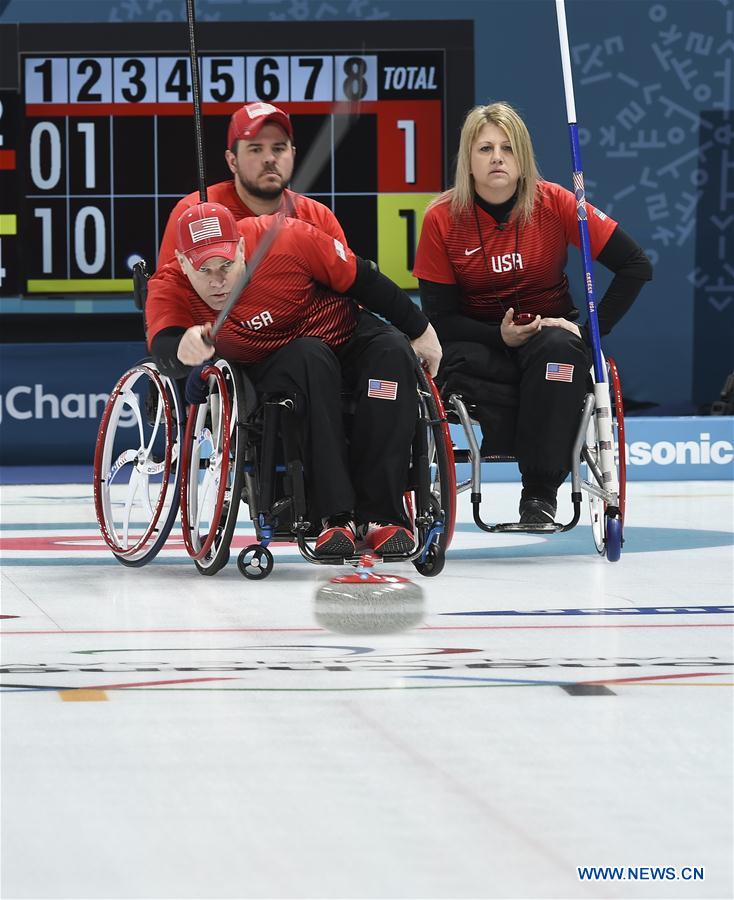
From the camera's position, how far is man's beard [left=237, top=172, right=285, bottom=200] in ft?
12.4

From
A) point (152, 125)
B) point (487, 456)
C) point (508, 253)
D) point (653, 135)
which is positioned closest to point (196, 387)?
point (487, 456)

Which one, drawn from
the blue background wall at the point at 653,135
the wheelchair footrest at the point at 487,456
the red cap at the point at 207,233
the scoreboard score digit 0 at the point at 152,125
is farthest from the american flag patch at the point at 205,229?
the blue background wall at the point at 653,135

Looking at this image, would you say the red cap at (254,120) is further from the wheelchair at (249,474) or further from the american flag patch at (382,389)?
the american flag patch at (382,389)

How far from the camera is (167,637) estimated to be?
284 cm

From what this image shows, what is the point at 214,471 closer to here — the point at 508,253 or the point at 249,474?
the point at 249,474

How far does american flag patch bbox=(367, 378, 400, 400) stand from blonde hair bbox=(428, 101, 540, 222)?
87cm

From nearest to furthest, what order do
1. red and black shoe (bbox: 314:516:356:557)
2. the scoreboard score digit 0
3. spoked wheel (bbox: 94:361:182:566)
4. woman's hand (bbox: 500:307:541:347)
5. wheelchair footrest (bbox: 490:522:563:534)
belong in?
red and black shoe (bbox: 314:516:356:557) → spoked wheel (bbox: 94:361:182:566) → wheelchair footrest (bbox: 490:522:563:534) → woman's hand (bbox: 500:307:541:347) → the scoreboard score digit 0

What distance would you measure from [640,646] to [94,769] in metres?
1.14

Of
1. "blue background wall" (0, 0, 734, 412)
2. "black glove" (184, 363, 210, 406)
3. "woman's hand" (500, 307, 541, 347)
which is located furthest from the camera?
"blue background wall" (0, 0, 734, 412)

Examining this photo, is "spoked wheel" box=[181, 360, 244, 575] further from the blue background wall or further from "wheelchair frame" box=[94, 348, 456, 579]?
the blue background wall

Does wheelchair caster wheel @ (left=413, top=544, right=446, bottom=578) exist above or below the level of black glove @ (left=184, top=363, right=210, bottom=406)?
below

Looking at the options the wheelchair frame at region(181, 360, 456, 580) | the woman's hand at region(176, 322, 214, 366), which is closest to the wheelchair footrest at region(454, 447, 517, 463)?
the wheelchair frame at region(181, 360, 456, 580)

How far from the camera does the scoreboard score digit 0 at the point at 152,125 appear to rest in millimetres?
6621

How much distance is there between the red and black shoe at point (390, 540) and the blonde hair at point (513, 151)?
106 cm
